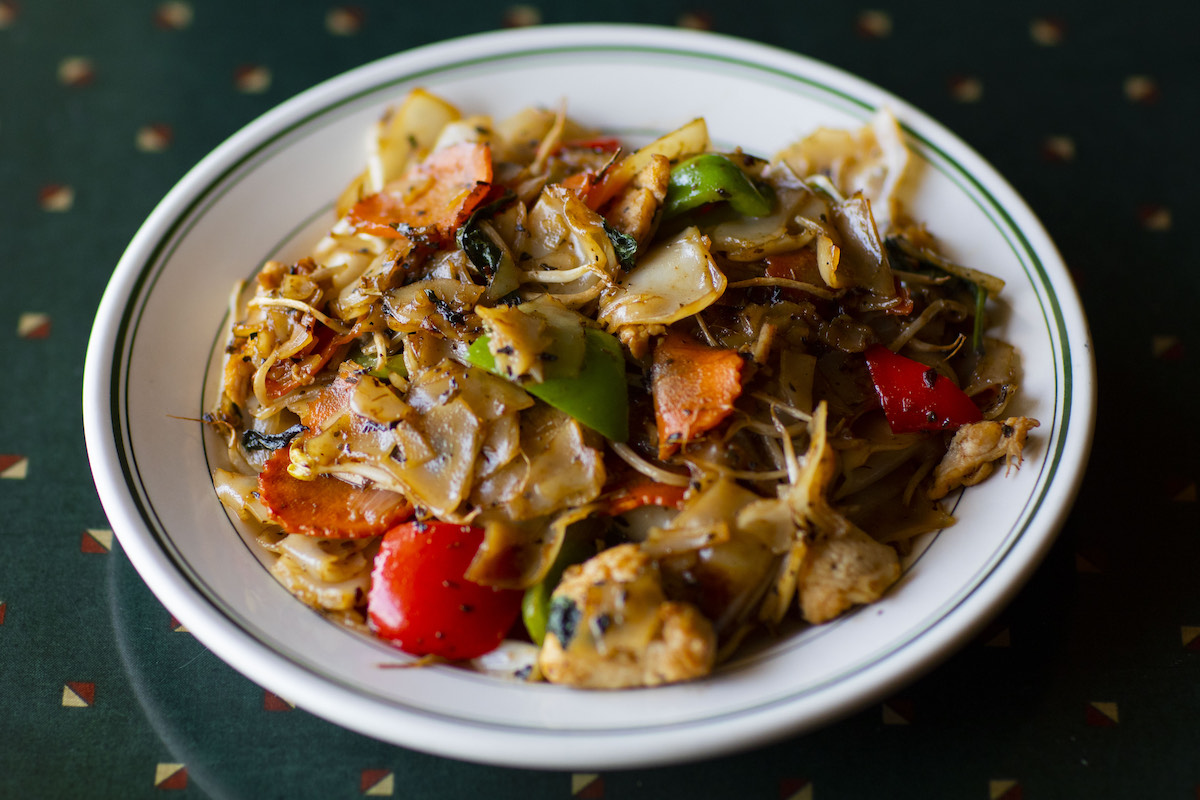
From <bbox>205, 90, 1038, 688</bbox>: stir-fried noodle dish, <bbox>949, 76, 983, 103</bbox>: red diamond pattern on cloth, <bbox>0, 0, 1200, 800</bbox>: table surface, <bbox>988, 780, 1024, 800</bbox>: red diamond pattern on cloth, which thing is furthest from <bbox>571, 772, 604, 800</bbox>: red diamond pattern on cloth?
<bbox>949, 76, 983, 103</bbox>: red diamond pattern on cloth

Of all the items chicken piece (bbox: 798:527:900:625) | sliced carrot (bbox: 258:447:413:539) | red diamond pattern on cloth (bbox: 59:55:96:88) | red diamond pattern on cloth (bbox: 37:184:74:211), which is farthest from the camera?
red diamond pattern on cloth (bbox: 59:55:96:88)

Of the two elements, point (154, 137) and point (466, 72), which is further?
point (154, 137)

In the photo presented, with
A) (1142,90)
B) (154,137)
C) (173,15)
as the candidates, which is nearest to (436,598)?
(154,137)

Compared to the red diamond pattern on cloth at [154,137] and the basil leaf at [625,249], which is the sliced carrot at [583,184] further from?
the red diamond pattern on cloth at [154,137]

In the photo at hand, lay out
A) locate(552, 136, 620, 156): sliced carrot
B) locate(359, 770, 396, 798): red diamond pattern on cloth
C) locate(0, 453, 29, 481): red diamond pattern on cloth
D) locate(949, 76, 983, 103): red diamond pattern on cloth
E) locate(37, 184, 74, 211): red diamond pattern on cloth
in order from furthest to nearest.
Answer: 1. locate(949, 76, 983, 103): red diamond pattern on cloth
2. locate(37, 184, 74, 211): red diamond pattern on cloth
3. locate(552, 136, 620, 156): sliced carrot
4. locate(0, 453, 29, 481): red diamond pattern on cloth
5. locate(359, 770, 396, 798): red diamond pattern on cloth

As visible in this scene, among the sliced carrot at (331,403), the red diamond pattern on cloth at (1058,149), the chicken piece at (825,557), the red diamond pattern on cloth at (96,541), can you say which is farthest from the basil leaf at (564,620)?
the red diamond pattern on cloth at (1058,149)

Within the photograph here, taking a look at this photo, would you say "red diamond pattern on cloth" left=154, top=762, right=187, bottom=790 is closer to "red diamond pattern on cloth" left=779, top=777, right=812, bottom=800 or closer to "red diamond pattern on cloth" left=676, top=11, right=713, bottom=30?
"red diamond pattern on cloth" left=779, top=777, right=812, bottom=800

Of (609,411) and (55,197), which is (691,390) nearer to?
(609,411)
